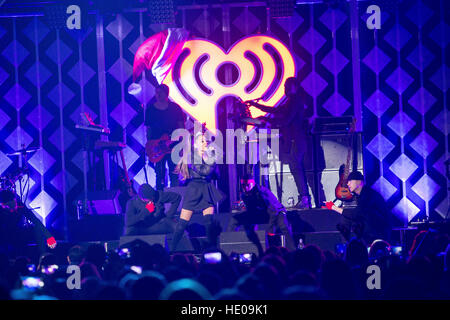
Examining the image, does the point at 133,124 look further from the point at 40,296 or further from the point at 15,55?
the point at 40,296

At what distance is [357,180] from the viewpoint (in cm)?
613

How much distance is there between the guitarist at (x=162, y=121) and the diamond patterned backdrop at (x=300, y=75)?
61cm

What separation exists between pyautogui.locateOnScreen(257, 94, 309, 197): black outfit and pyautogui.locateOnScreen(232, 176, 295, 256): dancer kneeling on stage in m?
0.56

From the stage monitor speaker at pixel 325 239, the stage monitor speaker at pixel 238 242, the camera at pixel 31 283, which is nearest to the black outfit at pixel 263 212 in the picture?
the stage monitor speaker at pixel 325 239

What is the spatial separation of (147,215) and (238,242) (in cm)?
135

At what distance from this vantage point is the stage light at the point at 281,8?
7.52 m

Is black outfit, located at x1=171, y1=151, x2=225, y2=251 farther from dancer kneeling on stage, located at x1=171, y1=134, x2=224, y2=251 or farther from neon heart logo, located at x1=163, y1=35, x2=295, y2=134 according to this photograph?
neon heart logo, located at x1=163, y1=35, x2=295, y2=134

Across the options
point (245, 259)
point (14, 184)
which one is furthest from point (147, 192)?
point (14, 184)

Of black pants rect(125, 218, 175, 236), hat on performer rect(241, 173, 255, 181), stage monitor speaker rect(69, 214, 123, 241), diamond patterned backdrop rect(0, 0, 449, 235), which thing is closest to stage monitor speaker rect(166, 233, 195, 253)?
black pants rect(125, 218, 175, 236)

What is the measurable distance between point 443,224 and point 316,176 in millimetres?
1620

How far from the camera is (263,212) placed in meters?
6.12

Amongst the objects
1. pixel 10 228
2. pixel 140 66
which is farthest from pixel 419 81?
pixel 10 228

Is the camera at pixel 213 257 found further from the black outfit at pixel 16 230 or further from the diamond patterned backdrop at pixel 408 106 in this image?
the diamond patterned backdrop at pixel 408 106

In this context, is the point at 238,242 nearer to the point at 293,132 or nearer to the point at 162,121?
the point at 293,132
